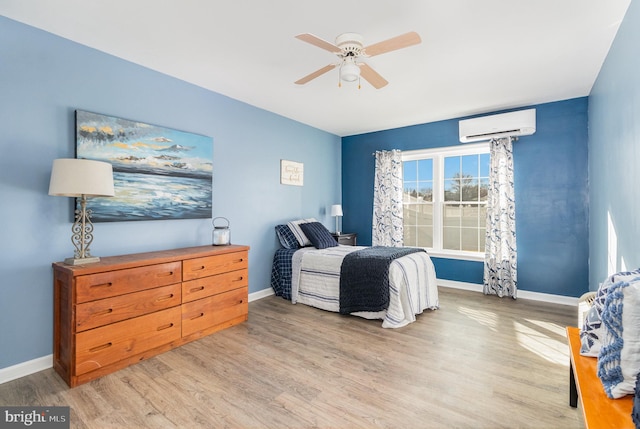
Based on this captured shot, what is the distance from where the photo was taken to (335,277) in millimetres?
3639

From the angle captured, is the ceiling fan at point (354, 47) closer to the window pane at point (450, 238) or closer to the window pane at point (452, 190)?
the window pane at point (452, 190)

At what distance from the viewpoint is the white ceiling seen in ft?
6.91

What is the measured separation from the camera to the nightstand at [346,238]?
17.0ft

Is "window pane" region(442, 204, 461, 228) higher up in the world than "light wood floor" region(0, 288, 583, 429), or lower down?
higher up

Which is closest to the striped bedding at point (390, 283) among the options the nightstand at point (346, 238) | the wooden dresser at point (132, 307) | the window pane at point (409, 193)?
the nightstand at point (346, 238)

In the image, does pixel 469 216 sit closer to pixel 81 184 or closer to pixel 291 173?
pixel 291 173

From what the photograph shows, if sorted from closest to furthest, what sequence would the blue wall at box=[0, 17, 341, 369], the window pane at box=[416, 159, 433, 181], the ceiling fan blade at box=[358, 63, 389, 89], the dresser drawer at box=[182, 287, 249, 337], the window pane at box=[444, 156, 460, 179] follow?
the blue wall at box=[0, 17, 341, 369]
the ceiling fan blade at box=[358, 63, 389, 89]
the dresser drawer at box=[182, 287, 249, 337]
the window pane at box=[444, 156, 460, 179]
the window pane at box=[416, 159, 433, 181]

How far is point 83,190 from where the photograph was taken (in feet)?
7.26

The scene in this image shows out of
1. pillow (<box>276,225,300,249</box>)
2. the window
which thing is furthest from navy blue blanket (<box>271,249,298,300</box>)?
the window

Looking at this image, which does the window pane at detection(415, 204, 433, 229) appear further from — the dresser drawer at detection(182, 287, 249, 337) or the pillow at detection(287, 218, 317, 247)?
the dresser drawer at detection(182, 287, 249, 337)

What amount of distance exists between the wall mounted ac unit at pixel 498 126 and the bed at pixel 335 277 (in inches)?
74.7

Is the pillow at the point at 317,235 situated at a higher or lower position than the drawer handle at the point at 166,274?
higher

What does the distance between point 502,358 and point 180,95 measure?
13.0ft

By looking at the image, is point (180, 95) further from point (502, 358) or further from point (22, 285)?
point (502, 358)
